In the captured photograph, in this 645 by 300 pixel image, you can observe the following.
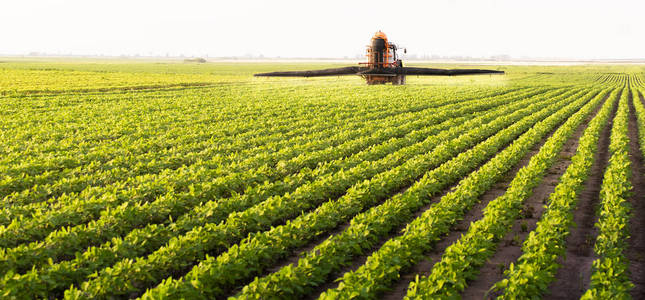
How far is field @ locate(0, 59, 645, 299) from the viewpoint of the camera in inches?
250

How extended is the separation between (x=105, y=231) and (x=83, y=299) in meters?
2.44

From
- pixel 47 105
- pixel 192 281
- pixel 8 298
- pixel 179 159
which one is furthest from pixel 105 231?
pixel 47 105

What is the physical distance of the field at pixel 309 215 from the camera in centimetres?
636

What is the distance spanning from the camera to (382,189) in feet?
35.3

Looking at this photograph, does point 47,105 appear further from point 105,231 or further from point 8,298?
point 8,298

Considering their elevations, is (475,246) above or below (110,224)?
below

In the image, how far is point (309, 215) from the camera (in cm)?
859

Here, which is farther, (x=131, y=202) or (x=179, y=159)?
(x=179, y=159)

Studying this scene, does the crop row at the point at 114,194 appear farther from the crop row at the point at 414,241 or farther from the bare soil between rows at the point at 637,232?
Result: the bare soil between rows at the point at 637,232

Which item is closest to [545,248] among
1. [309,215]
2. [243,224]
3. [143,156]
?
[309,215]

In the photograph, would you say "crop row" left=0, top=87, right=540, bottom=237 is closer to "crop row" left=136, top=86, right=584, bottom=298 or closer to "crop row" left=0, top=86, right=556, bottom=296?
"crop row" left=0, top=86, right=556, bottom=296

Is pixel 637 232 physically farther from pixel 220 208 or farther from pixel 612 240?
pixel 220 208

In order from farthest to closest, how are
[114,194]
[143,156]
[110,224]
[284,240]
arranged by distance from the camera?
[143,156], [114,194], [110,224], [284,240]

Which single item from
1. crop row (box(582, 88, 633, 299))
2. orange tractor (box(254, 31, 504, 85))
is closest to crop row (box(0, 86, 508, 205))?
crop row (box(582, 88, 633, 299))
